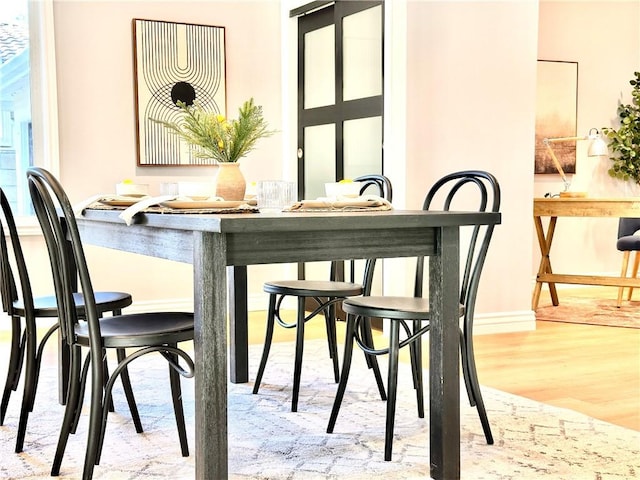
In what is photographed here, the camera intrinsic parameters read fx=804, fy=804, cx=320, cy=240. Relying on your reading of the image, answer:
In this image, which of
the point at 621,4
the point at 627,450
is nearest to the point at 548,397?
the point at 627,450

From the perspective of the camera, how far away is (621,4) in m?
7.12

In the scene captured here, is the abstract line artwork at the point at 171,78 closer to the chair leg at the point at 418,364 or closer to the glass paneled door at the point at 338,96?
the glass paneled door at the point at 338,96

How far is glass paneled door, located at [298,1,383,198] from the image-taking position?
4.91 meters

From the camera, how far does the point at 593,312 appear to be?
561 centimetres

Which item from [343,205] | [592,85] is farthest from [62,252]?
[592,85]

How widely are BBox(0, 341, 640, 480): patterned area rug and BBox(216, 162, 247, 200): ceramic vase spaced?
2.69ft

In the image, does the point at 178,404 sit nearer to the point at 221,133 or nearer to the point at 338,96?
the point at 221,133

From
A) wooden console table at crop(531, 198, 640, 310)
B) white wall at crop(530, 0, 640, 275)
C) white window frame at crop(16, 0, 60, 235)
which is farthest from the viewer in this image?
white wall at crop(530, 0, 640, 275)

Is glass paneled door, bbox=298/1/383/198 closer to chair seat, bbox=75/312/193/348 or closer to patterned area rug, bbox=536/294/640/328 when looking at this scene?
patterned area rug, bbox=536/294/640/328

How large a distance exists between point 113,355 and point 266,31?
2615mm

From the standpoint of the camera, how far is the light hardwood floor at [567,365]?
10.6 ft

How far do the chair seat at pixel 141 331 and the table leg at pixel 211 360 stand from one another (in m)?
0.30

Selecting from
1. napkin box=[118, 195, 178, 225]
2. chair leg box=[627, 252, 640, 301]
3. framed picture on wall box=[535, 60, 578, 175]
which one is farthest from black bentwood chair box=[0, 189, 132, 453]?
framed picture on wall box=[535, 60, 578, 175]

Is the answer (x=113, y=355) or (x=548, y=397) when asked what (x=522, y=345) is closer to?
(x=548, y=397)
